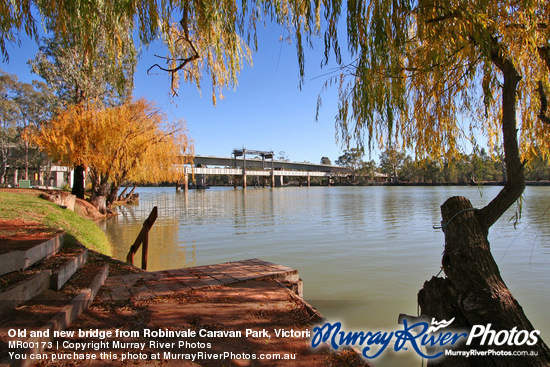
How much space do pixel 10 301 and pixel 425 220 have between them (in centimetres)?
1352

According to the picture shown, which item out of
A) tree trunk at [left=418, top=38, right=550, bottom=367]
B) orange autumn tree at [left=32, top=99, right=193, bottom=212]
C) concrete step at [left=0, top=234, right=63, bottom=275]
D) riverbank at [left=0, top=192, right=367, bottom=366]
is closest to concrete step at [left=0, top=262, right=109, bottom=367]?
riverbank at [left=0, top=192, right=367, bottom=366]

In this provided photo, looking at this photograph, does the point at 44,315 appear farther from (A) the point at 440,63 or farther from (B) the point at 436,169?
(B) the point at 436,169

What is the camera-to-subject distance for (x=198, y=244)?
9.02 m

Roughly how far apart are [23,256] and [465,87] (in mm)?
4933

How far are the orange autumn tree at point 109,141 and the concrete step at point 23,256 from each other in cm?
1210

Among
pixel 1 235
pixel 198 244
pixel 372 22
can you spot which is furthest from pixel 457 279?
pixel 198 244

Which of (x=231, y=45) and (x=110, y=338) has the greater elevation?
(x=231, y=45)

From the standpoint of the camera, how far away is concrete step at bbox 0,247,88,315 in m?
2.58

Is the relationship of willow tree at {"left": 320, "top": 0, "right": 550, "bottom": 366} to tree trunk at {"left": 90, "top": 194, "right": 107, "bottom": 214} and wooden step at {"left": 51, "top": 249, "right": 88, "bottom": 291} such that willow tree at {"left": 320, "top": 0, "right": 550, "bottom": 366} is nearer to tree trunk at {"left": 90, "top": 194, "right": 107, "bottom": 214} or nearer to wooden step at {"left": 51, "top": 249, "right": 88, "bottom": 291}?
wooden step at {"left": 51, "top": 249, "right": 88, "bottom": 291}

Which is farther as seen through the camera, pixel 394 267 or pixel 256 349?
pixel 394 267

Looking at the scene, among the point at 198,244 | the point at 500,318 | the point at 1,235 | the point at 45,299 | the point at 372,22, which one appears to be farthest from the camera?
the point at 198,244

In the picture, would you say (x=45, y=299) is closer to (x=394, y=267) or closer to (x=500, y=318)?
(x=500, y=318)

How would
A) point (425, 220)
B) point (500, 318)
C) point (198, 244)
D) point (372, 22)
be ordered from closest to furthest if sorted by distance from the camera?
point (500, 318) < point (372, 22) < point (198, 244) < point (425, 220)

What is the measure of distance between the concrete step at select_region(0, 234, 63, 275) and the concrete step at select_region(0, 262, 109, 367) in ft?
1.21
